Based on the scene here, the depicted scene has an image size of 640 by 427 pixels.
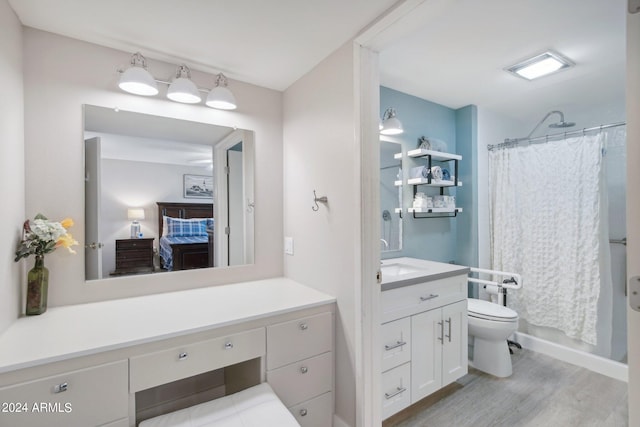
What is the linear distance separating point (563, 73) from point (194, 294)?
3.09 metres

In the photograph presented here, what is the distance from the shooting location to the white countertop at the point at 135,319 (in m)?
1.04

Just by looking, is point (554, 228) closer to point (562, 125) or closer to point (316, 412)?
point (562, 125)

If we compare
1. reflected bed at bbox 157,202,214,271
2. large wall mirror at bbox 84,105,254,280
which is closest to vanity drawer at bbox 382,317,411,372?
large wall mirror at bbox 84,105,254,280

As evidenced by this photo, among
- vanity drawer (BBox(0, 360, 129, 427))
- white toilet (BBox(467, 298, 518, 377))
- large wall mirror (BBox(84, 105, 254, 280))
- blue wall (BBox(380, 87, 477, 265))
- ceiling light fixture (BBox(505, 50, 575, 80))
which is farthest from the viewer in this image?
blue wall (BBox(380, 87, 477, 265))

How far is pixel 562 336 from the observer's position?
2592 millimetres

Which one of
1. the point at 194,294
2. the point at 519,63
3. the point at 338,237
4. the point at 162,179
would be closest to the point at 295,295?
the point at 338,237

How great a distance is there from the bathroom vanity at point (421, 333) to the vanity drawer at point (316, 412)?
35 cm

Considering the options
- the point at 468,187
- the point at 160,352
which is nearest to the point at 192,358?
the point at 160,352

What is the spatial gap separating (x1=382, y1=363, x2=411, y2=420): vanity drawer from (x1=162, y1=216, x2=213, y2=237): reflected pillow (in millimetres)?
1451

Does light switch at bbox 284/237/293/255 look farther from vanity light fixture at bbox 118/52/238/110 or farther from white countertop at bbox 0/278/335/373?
vanity light fixture at bbox 118/52/238/110

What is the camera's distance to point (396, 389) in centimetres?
179

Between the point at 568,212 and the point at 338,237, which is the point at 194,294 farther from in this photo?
the point at 568,212

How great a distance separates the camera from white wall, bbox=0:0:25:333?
1179 mm

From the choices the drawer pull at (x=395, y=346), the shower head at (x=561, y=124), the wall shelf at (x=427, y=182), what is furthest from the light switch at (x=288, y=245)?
the shower head at (x=561, y=124)
